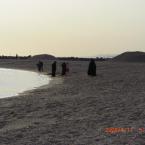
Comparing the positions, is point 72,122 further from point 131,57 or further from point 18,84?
point 131,57

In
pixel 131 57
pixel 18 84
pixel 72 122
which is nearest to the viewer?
pixel 72 122

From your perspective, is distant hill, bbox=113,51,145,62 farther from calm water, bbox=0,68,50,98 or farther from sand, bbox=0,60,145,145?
sand, bbox=0,60,145,145

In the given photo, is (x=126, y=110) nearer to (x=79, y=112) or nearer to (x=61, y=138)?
(x=79, y=112)

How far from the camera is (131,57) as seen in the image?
321 ft

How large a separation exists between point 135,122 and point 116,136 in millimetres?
1633

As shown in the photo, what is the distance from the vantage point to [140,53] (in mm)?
101562

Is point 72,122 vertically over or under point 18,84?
over

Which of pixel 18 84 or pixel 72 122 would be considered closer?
pixel 72 122

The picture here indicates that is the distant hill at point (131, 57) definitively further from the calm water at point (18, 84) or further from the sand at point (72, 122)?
the sand at point (72, 122)

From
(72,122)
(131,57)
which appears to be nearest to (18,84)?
(72,122)

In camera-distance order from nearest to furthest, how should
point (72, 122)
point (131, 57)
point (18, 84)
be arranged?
point (72, 122)
point (18, 84)
point (131, 57)

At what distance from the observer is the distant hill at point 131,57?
3728 inches

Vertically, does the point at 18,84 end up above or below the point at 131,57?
below

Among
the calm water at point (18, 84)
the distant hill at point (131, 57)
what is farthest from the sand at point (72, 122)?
the distant hill at point (131, 57)
